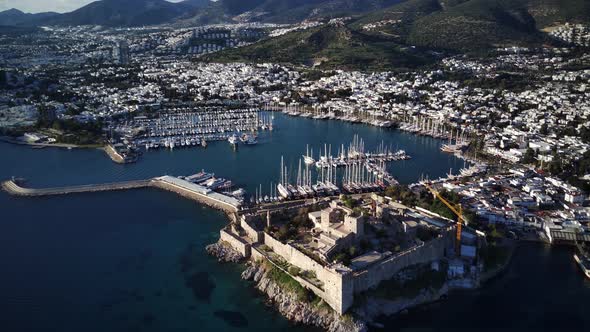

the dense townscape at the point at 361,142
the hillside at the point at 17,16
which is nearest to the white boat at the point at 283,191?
the dense townscape at the point at 361,142

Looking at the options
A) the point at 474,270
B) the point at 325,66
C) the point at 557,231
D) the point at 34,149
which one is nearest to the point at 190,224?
the point at 474,270

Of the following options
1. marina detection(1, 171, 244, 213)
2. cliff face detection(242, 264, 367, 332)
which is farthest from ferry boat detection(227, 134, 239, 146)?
cliff face detection(242, 264, 367, 332)

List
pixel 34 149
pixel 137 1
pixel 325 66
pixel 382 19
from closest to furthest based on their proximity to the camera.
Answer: pixel 34 149
pixel 325 66
pixel 382 19
pixel 137 1

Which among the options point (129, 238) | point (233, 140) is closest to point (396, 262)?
point (129, 238)

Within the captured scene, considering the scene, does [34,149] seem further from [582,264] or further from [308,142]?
[582,264]

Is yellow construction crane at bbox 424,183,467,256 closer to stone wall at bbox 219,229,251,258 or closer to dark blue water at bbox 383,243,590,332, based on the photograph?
dark blue water at bbox 383,243,590,332
